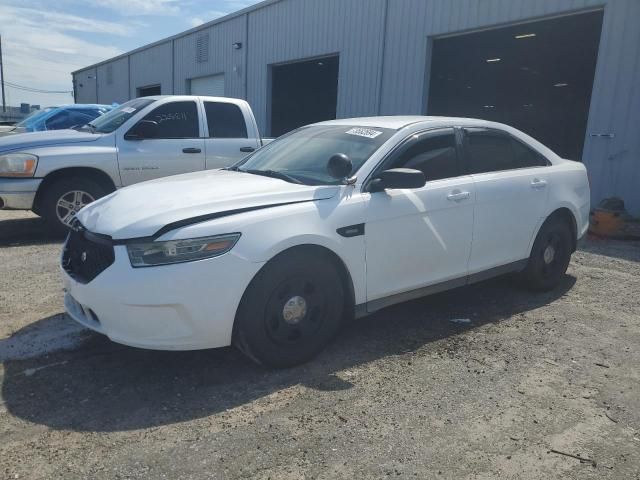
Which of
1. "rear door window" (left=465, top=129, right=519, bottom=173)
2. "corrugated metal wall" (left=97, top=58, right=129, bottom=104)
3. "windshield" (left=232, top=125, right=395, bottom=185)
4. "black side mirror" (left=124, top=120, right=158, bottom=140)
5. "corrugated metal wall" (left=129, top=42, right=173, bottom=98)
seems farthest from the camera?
"corrugated metal wall" (left=97, top=58, right=129, bottom=104)

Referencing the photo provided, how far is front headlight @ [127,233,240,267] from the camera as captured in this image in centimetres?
298

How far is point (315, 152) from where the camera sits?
415 cm

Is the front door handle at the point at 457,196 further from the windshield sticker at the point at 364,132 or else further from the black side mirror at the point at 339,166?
the black side mirror at the point at 339,166

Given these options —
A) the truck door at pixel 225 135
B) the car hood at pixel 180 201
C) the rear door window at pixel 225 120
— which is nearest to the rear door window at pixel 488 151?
the car hood at pixel 180 201

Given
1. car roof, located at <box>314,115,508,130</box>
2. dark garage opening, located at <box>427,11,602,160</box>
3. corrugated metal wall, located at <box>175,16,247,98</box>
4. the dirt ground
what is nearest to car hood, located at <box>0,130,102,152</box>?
the dirt ground

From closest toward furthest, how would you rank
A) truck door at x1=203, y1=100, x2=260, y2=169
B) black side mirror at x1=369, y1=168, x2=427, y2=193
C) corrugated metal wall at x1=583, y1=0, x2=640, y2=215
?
black side mirror at x1=369, y1=168, x2=427, y2=193 < truck door at x1=203, y1=100, x2=260, y2=169 < corrugated metal wall at x1=583, y1=0, x2=640, y2=215

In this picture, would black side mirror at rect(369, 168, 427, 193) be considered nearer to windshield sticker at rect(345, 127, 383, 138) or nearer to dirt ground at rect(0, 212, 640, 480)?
windshield sticker at rect(345, 127, 383, 138)

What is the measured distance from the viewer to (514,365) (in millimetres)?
3646

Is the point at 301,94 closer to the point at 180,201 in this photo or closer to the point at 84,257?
the point at 180,201

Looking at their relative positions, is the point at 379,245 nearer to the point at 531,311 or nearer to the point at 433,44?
the point at 531,311

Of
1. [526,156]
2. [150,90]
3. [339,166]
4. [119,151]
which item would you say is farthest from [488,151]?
[150,90]

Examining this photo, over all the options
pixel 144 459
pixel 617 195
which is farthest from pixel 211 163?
pixel 617 195

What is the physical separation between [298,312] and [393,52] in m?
10.7

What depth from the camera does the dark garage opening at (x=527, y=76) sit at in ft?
42.1
